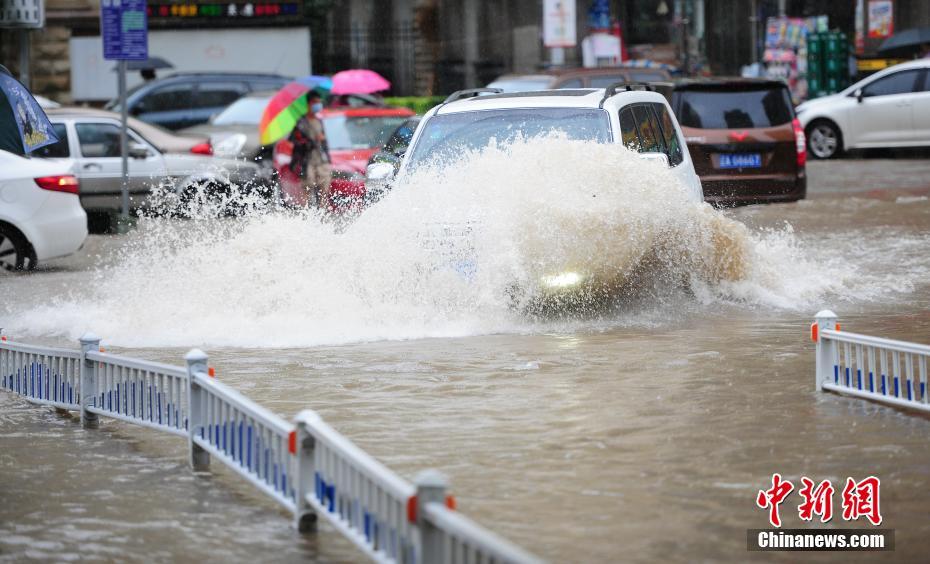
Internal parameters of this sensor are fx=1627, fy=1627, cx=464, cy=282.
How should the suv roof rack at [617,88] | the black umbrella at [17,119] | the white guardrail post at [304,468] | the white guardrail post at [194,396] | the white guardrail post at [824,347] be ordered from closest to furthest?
the white guardrail post at [304,468]
the white guardrail post at [194,396]
the white guardrail post at [824,347]
the black umbrella at [17,119]
the suv roof rack at [617,88]

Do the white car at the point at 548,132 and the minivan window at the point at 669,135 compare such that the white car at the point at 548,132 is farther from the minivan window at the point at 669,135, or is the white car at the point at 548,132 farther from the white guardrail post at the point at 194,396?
the white guardrail post at the point at 194,396

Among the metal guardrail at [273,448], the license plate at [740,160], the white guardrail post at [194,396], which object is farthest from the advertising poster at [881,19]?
the white guardrail post at [194,396]

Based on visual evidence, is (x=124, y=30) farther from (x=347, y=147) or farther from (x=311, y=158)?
(x=347, y=147)

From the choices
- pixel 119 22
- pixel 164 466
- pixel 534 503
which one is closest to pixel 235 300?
pixel 164 466

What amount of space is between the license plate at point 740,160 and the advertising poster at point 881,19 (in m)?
17.8

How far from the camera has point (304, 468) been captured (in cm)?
604

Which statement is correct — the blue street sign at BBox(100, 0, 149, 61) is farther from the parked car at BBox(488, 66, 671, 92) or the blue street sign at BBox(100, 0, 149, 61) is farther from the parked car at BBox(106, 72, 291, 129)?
the parked car at BBox(106, 72, 291, 129)

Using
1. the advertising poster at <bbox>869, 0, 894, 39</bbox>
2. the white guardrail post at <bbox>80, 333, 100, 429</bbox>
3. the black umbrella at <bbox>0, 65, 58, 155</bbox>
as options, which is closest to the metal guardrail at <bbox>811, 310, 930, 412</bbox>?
the white guardrail post at <bbox>80, 333, 100, 429</bbox>

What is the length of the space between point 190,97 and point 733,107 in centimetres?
1108

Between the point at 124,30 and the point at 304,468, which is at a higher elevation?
the point at 124,30

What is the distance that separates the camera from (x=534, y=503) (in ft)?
21.3

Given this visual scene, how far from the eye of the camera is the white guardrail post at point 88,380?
8.18 meters

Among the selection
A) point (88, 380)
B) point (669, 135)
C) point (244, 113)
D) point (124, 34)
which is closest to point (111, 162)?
point (124, 34)

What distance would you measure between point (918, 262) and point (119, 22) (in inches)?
391
